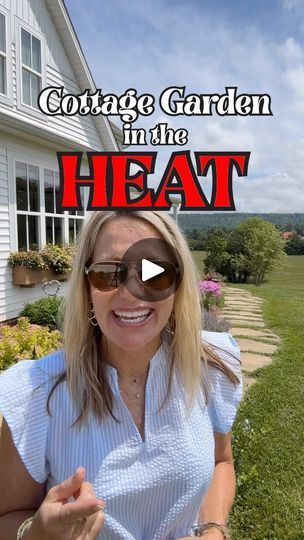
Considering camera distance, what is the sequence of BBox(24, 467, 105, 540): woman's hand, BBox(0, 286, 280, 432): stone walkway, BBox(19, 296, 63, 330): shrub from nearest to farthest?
1. BBox(24, 467, 105, 540): woman's hand
2. BBox(0, 286, 280, 432): stone walkway
3. BBox(19, 296, 63, 330): shrub

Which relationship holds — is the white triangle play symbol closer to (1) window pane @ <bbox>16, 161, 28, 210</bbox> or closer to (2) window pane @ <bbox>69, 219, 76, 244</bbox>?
(1) window pane @ <bbox>16, 161, 28, 210</bbox>

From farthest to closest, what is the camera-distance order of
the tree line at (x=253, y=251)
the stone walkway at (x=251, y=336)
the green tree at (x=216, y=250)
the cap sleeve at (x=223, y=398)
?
the tree line at (x=253, y=251)
the green tree at (x=216, y=250)
the stone walkway at (x=251, y=336)
the cap sleeve at (x=223, y=398)

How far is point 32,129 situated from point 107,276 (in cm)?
645

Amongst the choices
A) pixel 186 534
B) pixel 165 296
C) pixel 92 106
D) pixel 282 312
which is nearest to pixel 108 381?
pixel 165 296

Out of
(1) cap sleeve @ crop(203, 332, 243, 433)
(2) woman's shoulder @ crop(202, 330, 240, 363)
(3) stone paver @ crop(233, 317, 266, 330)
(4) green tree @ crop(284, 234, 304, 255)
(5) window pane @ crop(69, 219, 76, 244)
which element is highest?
(5) window pane @ crop(69, 219, 76, 244)

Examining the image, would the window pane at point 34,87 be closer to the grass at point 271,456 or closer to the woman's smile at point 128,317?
the grass at point 271,456

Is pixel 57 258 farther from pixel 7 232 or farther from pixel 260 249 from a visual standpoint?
pixel 260 249

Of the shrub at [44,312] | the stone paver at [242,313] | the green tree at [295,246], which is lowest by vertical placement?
the green tree at [295,246]

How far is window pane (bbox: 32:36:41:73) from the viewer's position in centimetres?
758

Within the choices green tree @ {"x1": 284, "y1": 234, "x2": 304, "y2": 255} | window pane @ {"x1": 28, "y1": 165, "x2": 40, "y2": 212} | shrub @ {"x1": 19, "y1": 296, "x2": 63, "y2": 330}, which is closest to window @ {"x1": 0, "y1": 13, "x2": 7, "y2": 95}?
window pane @ {"x1": 28, "y1": 165, "x2": 40, "y2": 212}

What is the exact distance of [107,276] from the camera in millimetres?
1216

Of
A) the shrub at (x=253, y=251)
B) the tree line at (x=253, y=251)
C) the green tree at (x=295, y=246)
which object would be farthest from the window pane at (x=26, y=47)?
the green tree at (x=295, y=246)
